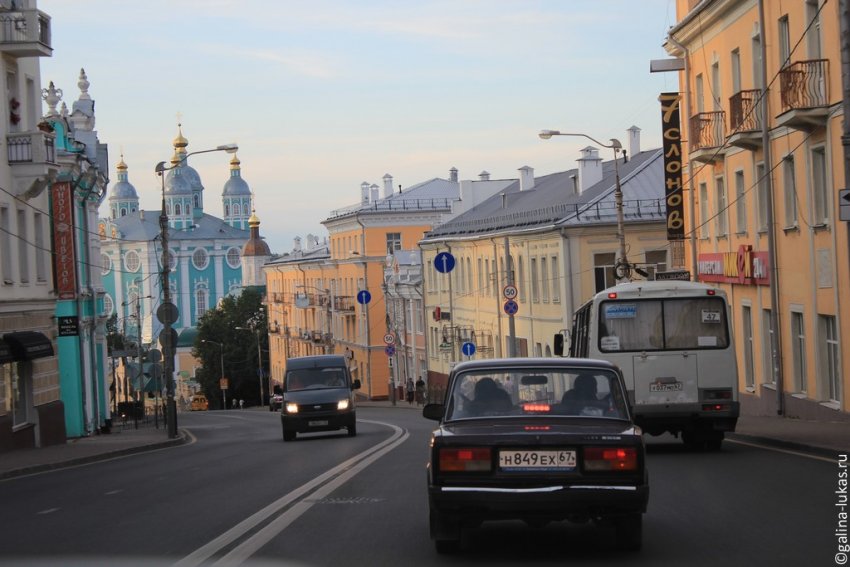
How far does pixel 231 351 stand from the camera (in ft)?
430

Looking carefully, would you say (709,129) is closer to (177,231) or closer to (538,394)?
(538,394)

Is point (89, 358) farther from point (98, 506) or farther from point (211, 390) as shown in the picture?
point (211, 390)

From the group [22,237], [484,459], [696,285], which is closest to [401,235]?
[22,237]

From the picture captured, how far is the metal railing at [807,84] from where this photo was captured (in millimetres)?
26438

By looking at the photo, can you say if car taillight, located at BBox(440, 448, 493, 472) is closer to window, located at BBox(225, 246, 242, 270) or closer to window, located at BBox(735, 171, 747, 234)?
window, located at BBox(735, 171, 747, 234)

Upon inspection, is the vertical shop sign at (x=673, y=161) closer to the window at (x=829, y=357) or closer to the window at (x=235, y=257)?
the window at (x=829, y=357)

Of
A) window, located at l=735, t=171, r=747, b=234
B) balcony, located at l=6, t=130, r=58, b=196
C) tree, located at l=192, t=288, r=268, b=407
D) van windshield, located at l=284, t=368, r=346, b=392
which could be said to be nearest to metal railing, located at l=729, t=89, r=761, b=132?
window, located at l=735, t=171, r=747, b=234

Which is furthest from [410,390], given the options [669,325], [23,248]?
[669,325]

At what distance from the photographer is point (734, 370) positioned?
20875mm

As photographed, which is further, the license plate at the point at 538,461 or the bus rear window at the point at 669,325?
the bus rear window at the point at 669,325

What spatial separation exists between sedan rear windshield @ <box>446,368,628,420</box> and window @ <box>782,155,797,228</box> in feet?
66.5

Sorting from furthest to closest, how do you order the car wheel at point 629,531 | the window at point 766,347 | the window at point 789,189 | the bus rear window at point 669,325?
the window at point 766,347 < the window at point 789,189 < the bus rear window at point 669,325 < the car wheel at point 629,531

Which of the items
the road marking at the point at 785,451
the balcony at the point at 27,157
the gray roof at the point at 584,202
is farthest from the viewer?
the gray roof at the point at 584,202

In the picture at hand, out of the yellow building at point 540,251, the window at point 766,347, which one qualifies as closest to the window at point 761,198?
the window at point 766,347
